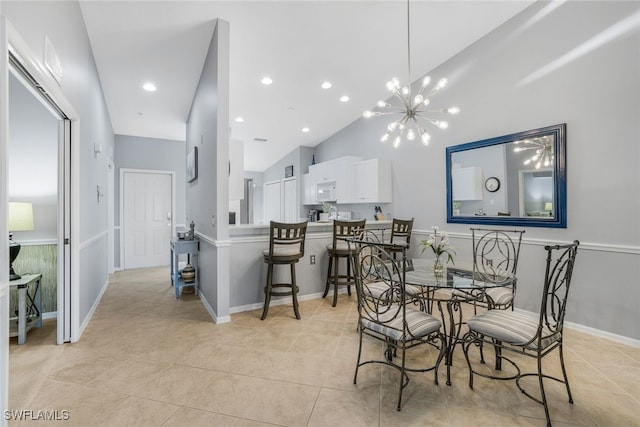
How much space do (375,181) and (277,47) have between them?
2.55 metres

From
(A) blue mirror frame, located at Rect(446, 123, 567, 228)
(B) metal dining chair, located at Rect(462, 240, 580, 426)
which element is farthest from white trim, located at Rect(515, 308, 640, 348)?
(A) blue mirror frame, located at Rect(446, 123, 567, 228)

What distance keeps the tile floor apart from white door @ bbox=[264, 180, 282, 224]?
554cm

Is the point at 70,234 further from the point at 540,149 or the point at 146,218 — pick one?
the point at 540,149

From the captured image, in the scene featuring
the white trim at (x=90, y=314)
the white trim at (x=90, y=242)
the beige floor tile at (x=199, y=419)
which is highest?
the white trim at (x=90, y=242)

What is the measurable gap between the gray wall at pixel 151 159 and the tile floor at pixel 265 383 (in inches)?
142

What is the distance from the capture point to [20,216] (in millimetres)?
2721

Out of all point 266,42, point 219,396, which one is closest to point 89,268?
point 219,396

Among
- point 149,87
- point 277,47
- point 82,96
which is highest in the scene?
point 277,47

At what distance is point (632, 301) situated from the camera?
105 inches

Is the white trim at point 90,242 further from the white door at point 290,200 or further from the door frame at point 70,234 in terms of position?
the white door at point 290,200

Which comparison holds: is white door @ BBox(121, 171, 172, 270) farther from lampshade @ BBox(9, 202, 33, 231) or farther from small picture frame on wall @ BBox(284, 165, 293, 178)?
lampshade @ BBox(9, 202, 33, 231)

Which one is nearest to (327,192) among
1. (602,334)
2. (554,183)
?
(554,183)

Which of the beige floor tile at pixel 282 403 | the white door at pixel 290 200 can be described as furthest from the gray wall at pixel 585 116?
the white door at pixel 290 200

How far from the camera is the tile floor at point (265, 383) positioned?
173cm
